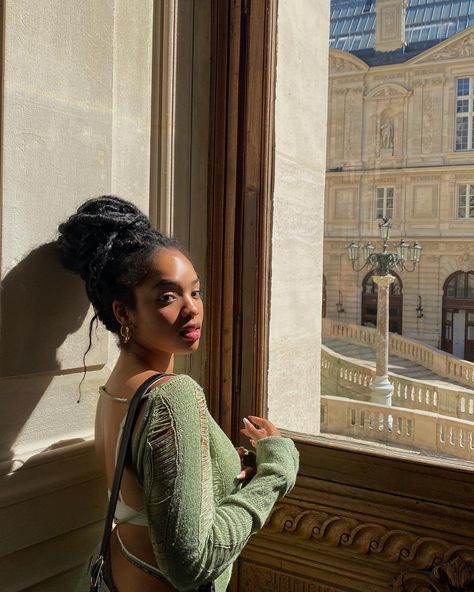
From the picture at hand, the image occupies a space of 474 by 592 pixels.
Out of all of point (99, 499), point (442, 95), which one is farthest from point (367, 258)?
point (99, 499)

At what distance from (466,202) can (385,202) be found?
23 cm

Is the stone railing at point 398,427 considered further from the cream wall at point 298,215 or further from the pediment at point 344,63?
the pediment at point 344,63

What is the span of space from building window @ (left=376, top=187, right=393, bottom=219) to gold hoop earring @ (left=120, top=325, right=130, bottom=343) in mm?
925

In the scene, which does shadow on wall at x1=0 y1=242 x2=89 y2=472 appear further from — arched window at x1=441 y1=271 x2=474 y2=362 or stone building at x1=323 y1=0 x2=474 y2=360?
arched window at x1=441 y1=271 x2=474 y2=362

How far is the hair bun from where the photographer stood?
1275 mm

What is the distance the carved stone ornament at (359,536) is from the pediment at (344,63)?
1.27 meters

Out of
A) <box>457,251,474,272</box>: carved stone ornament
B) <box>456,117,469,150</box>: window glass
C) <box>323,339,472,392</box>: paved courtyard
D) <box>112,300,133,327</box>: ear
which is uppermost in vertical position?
<box>456,117,469,150</box>: window glass

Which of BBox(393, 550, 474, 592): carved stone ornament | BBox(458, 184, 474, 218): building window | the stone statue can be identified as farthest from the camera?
the stone statue

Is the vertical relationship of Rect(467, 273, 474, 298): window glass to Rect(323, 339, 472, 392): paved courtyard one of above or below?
above

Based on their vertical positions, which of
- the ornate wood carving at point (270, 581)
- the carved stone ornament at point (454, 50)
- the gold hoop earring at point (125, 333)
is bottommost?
the ornate wood carving at point (270, 581)

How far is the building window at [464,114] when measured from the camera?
174cm

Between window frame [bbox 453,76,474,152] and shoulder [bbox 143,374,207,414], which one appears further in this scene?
window frame [bbox 453,76,474,152]

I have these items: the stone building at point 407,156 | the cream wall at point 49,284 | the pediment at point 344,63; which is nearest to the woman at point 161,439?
the cream wall at point 49,284

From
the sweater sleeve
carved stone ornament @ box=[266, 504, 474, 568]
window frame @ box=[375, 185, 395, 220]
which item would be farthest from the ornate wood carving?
window frame @ box=[375, 185, 395, 220]
